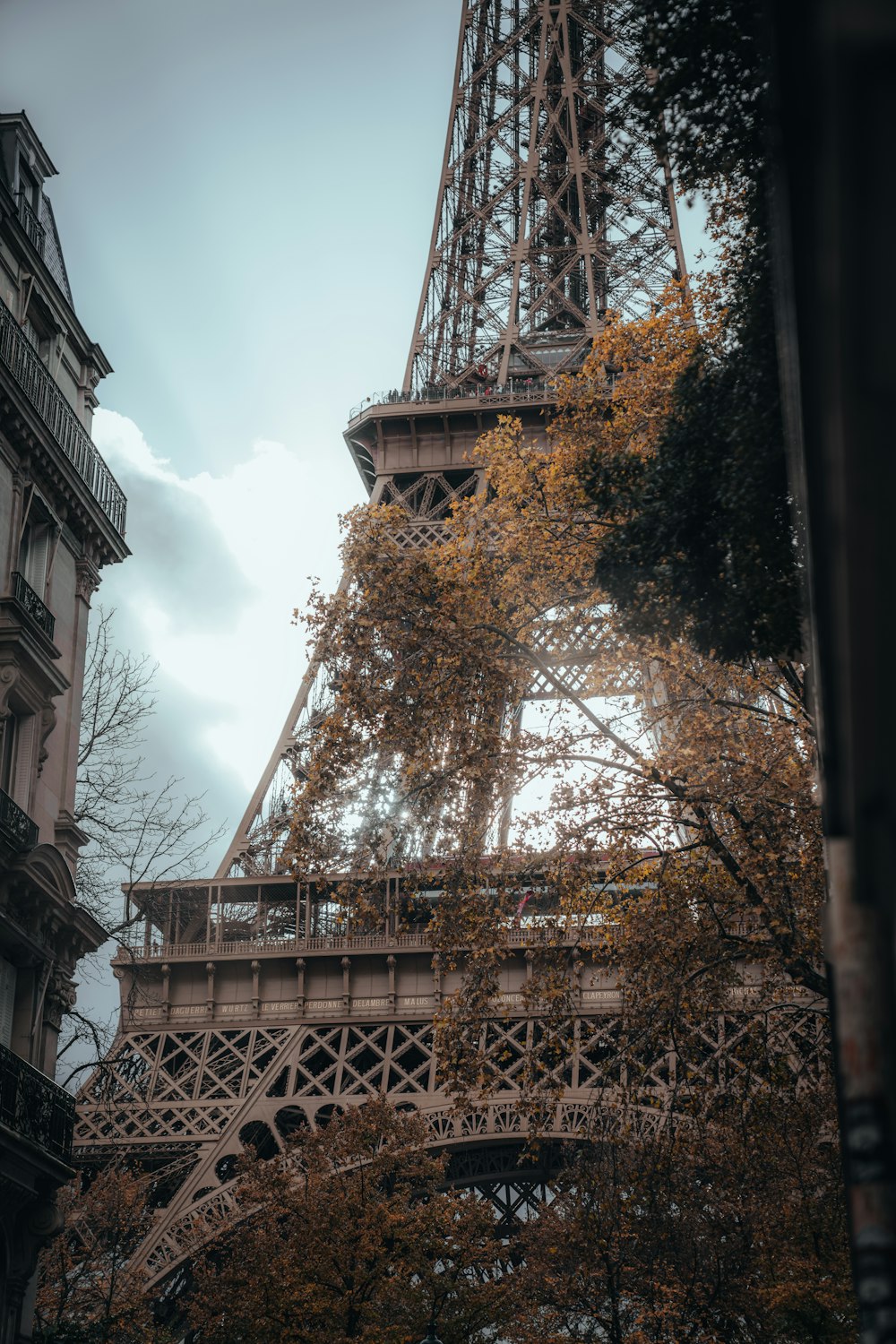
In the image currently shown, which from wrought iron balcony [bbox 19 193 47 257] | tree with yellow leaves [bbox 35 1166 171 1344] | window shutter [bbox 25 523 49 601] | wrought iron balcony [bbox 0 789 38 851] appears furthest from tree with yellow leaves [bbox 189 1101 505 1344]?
wrought iron balcony [bbox 19 193 47 257]

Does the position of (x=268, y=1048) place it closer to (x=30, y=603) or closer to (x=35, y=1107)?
(x=35, y=1107)

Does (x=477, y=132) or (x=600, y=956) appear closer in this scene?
(x=600, y=956)

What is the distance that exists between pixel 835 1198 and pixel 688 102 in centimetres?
1842

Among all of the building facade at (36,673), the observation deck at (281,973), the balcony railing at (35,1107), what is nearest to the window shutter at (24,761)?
the building facade at (36,673)

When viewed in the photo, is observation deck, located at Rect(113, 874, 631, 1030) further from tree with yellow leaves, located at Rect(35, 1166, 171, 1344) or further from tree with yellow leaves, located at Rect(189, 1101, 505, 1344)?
tree with yellow leaves, located at Rect(189, 1101, 505, 1344)

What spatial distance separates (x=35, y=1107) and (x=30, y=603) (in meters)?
7.57

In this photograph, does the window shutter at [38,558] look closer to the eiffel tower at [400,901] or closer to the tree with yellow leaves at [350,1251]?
the eiffel tower at [400,901]

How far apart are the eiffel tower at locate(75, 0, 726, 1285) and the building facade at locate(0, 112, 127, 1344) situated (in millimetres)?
5922

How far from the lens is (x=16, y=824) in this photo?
20250 mm

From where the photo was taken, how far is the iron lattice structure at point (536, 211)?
54.8m

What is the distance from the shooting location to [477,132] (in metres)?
59.8

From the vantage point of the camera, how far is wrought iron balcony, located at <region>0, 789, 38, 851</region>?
19766 mm

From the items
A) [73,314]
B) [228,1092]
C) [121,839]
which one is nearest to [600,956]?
[121,839]

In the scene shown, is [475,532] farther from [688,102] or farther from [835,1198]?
[835,1198]
